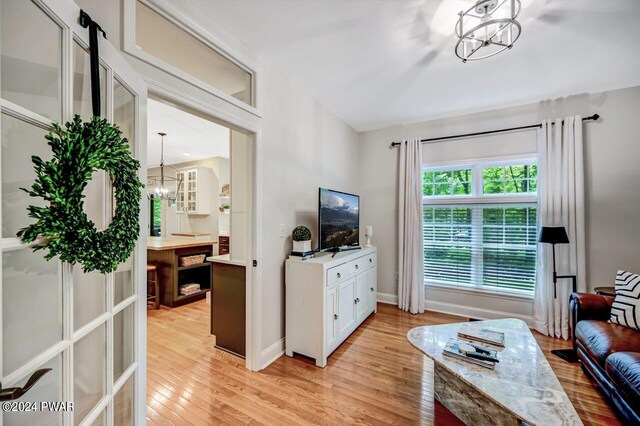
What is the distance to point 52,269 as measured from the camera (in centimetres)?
86

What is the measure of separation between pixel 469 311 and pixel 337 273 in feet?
7.19

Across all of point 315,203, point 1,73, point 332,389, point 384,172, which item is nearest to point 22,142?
point 1,73

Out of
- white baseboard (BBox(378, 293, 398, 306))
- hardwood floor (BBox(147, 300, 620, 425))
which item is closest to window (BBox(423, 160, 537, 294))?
white baseboard (BBox(378, 293, 398, 306))

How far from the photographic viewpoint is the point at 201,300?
4.17 m

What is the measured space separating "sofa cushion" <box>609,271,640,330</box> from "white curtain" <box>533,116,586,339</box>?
79 cm

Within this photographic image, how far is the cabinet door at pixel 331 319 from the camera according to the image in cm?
240

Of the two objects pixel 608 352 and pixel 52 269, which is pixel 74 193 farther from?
pixel 608 352

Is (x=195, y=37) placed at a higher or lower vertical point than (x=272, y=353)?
higher

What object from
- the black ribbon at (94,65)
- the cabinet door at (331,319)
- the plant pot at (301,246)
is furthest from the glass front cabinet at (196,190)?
the black ribbon at (94,65)

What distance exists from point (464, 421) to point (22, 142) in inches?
99.9

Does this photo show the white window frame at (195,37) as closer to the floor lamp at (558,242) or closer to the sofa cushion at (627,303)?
the floor lamp at (558,242)

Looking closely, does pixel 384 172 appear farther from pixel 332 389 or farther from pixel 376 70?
pixel 332 389

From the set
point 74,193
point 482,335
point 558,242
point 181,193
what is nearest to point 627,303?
point 558,242

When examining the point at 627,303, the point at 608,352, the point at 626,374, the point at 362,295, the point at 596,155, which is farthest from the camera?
the point at 362,295
